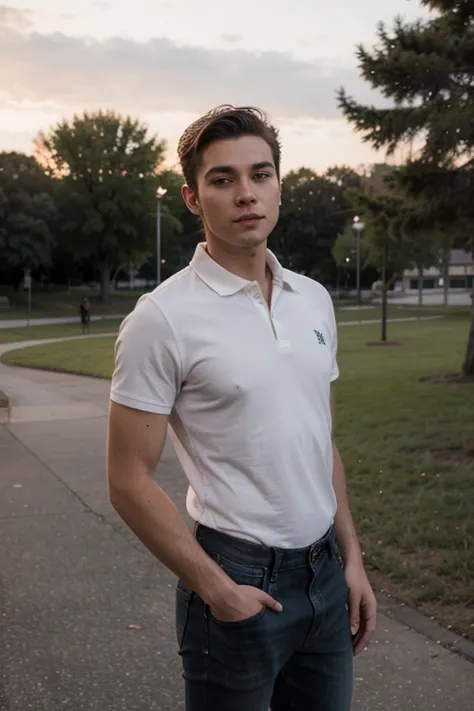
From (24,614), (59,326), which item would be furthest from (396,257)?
(24,614)

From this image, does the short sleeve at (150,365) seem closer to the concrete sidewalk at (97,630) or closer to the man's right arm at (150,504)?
the man's right arm at (150,504)

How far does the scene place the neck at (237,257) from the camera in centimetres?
193

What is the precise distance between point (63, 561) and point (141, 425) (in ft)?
12.6

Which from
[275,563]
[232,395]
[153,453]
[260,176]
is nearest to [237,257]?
[260,176]

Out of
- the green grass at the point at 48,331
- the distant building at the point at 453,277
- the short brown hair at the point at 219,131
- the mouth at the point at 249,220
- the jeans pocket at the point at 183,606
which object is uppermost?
the distant building at the point at 453,277

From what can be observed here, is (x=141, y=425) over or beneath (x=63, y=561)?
over

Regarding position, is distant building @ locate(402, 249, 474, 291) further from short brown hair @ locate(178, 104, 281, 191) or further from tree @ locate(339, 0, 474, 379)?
short brown hair @ locate(178, 104, 281, 191)

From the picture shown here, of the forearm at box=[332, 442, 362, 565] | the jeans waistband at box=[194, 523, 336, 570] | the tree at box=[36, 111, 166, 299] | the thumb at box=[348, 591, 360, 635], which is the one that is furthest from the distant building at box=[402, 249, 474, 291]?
the jeans waistband at box=[194, 523, 336, 570]

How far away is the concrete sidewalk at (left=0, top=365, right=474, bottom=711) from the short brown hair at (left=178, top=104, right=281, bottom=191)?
2.44m

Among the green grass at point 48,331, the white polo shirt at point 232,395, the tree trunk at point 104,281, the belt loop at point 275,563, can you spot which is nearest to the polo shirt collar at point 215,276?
the white polo shirt at point 232,395

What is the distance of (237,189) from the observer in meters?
1.88

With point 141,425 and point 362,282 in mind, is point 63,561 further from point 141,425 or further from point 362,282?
point 362,282

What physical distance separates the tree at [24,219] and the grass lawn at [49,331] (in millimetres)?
16959

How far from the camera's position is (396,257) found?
56.3 meters
